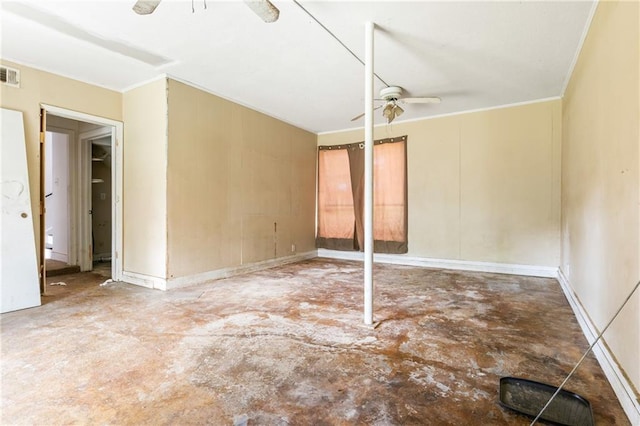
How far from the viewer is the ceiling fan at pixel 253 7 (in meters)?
2.10

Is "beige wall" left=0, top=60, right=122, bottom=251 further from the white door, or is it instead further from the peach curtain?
the peach curtain

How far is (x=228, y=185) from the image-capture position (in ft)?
16.3

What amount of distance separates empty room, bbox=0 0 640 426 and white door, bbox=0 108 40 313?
0.02 meters

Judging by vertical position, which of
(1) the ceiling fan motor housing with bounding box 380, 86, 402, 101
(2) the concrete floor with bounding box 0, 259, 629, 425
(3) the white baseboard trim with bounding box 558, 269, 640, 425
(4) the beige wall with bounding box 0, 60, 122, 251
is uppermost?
(1) the ceiling fan motor housing with bounding box 380, 86, 402, 101

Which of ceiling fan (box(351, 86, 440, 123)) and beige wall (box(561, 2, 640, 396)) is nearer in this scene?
beige wall (box(561, 2, 640, 396))

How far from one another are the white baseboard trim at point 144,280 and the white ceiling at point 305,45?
8.85 ft

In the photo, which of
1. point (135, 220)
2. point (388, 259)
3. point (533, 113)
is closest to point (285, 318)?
point (135, 220)

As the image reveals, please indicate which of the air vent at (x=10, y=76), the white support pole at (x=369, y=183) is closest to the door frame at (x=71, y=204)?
the air vent at (x=10, y=76)

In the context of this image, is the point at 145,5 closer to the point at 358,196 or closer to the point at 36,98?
the point at 36,98

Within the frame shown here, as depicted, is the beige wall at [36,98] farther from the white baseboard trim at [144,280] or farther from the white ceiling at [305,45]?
the white baseboard trim at [144,280]

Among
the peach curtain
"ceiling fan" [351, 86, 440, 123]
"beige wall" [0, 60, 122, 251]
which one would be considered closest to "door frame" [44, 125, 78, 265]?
"beige wall" [0, 60, 122, 251]

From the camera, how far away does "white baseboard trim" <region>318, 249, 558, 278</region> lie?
5055 mm

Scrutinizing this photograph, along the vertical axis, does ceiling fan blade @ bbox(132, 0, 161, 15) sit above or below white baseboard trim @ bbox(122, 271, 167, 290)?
above

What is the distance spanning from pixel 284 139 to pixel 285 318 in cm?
404
